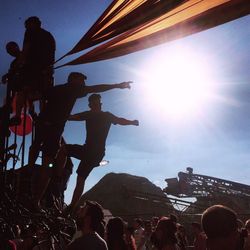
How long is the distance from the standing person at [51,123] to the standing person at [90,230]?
1.04m

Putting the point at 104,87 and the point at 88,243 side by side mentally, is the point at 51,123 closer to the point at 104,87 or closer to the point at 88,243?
the point at 104,87

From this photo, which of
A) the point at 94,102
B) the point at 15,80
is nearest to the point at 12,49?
the point at 15,80

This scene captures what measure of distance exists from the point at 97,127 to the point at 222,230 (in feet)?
10.1

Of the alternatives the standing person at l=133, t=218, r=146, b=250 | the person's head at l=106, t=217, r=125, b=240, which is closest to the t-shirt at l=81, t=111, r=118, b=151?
the person's head at l=106, t=217, r=125, b=240

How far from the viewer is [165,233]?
4305mm

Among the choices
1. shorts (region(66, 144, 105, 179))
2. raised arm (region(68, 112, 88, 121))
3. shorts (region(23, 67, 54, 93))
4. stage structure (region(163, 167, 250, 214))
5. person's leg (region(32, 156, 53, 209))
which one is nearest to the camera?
person's leg (region(32, 156, 53, 209))

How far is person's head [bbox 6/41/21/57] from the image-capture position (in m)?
4.84

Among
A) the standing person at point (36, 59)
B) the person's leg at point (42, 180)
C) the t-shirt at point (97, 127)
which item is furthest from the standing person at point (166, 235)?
the standing person at point (36, 59)

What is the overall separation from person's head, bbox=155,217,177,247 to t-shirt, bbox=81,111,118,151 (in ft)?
4.28

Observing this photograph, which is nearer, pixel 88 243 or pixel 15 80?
pixel 88 243

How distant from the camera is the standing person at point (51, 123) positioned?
4.54 meters

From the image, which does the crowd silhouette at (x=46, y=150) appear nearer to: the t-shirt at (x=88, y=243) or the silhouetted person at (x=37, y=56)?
the silhouetted person at (x=37, y=56)

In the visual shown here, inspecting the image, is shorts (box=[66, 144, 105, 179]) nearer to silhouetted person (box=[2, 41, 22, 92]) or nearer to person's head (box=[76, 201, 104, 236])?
silhouetted person (box=[2, 41, 22, 92])

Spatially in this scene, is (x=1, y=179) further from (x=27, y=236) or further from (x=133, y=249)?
(x=133, y=249)
